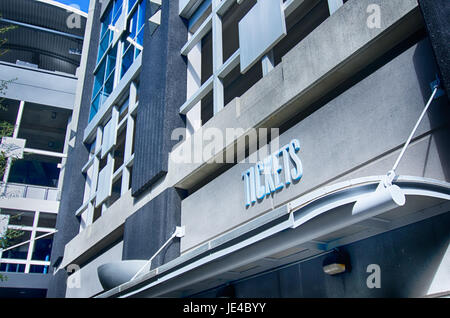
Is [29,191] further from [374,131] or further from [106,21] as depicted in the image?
[374,131]

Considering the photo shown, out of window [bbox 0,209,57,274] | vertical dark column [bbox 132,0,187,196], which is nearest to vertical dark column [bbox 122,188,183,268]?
vertical dark column [bbox 132,0,187,196]

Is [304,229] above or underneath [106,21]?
underneath

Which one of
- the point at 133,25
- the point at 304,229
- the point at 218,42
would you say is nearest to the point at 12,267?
the point at 133,25

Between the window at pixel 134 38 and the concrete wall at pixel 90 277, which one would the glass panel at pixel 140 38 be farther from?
the concrete wall at pixel 90 277

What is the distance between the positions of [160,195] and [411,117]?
7014 mm

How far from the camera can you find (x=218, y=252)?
6504 mm

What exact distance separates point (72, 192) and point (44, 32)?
814 inches

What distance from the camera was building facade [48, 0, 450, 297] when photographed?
5.46m

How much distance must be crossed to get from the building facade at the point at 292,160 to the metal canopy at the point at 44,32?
22702 millimetres

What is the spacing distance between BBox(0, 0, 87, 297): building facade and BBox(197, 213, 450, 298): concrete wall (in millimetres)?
18113

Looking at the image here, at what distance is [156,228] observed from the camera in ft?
35.8

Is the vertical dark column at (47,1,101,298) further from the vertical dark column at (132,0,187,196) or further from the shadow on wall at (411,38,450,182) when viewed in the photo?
the shadow on wall at (411,38,450,182)

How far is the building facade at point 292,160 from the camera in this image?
17.9ft
